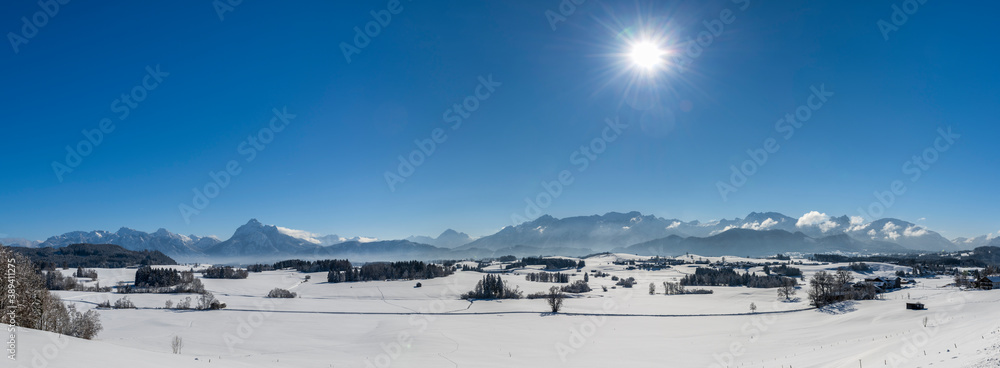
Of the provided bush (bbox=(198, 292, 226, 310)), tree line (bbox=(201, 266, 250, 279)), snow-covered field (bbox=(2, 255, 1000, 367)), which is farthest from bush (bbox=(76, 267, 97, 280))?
bush (bbox=(198, 292, 226, 310))

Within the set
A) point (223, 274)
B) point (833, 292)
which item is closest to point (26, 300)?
point (833, 292)

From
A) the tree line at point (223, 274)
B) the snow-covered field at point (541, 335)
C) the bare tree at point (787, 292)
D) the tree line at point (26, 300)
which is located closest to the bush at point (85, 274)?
the tree line at point (223, 274)

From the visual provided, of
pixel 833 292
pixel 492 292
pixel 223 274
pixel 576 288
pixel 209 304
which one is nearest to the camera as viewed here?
pixel 833 292

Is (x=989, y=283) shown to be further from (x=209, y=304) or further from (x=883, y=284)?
(x=209, y=304)

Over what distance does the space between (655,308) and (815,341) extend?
5234 cm

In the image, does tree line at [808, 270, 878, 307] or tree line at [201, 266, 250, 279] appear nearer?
tree line at [808, 270, 878, 307]

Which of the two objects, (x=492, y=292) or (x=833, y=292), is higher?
(x=833, y=292)

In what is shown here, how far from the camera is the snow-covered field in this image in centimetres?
2262

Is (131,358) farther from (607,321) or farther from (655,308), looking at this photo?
(655,308)

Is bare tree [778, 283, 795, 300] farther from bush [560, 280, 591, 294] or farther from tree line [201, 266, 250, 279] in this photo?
tree line [201, 266, 250, 279]

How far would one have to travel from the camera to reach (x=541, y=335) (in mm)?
63438

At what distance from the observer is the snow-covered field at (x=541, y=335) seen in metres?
22.6

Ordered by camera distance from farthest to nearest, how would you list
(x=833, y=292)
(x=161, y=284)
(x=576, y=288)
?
1. (x=576, y=288)
2. (x=161, y=284)
3. (x=833, y=292)

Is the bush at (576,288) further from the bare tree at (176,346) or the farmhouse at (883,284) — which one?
the bare tree at (176,346)
